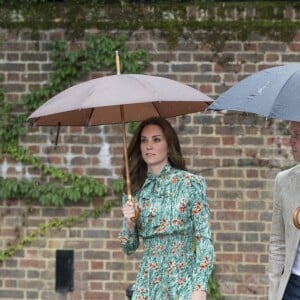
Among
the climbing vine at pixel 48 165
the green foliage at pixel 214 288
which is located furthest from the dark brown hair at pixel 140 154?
the green foliage at pixel 214 288

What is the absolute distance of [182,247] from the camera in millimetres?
4344

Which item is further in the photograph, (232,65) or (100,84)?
(232,65)

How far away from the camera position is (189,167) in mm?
6922

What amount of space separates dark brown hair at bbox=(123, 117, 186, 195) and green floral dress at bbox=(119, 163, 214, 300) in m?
0.14

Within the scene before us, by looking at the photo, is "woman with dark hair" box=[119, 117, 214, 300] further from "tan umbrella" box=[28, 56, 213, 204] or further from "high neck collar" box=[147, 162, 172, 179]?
"tan umbrella" box=[28, 56, 213, 204]

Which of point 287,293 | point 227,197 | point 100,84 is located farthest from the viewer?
point 227,197

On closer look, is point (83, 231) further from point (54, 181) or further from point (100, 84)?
point (100, 84)

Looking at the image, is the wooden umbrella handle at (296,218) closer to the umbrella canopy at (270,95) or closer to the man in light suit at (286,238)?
the man in light suit at (286,238)

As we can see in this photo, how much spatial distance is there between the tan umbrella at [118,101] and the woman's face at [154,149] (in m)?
0.13

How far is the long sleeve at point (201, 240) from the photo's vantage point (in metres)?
4.28

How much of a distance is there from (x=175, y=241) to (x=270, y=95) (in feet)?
3.38

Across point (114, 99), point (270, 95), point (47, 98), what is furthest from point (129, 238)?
point (47, 98)

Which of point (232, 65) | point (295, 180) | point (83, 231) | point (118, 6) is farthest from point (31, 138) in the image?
point (295, 180)

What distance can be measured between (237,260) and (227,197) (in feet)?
1.83
